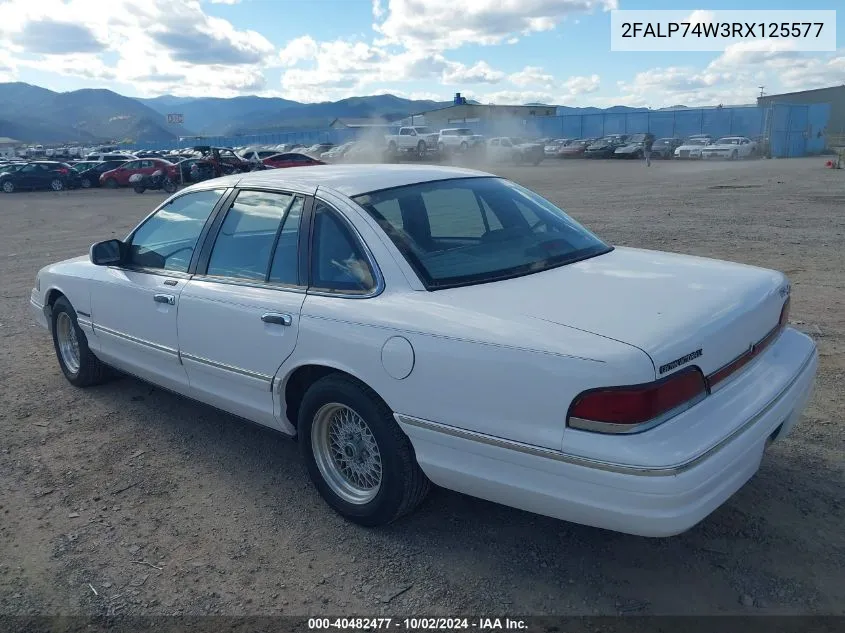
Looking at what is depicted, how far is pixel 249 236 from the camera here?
3895mm

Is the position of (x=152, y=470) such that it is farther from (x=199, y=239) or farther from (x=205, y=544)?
(x=199, y=239)

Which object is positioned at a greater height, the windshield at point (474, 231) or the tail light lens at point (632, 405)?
the windshield at point (474, 231)

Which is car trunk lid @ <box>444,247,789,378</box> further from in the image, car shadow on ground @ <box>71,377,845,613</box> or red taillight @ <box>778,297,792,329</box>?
car shadow on ground @ <box>71,377,845,613</box>

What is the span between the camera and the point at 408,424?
2990 mm

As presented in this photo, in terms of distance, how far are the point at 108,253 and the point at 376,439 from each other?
2.50m

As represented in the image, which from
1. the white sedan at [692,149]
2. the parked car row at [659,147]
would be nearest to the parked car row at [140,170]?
the parked car row at [659,147]

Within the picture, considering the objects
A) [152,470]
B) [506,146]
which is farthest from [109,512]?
[506,146]

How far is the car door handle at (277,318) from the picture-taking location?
11.2 ft

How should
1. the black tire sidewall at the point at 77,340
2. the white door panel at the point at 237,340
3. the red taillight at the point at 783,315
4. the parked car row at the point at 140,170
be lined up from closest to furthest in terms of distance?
1. the red taillight at the point at 783,315
2. the white door panel at the point at 237,340
3. the black tire sidewall at the point at 77,340
4. the parked car row at the point at 140,170

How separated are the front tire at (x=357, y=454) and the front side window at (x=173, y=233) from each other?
1369mm

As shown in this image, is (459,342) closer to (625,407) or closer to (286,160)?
(625,407)

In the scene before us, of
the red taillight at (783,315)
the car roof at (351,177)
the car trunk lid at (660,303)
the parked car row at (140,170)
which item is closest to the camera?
the car trunk lid at (660,303)

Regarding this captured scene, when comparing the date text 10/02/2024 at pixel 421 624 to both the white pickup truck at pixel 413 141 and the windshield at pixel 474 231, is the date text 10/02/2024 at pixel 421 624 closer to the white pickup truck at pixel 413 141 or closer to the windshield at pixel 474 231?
the windshield at pixel 474 231

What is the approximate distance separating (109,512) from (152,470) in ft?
1.53
